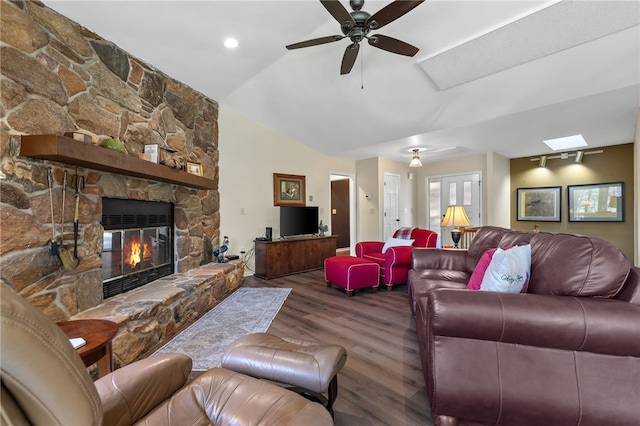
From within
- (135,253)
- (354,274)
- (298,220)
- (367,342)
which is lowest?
(367,342)

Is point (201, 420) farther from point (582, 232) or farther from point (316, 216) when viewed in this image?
point (582, 232)

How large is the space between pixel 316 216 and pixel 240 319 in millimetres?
2876

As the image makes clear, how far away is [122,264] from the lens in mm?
2736

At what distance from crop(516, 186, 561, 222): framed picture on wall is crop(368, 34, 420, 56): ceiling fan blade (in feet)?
18.1

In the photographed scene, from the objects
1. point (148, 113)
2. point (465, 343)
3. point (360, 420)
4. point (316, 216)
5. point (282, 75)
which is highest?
point (282, 75)

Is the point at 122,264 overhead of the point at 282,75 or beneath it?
beneath

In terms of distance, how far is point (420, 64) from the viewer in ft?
10.3

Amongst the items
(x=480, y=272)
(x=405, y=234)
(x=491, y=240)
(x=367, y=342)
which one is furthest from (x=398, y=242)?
(x=480, y=272)

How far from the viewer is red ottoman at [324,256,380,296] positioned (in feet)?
12.2

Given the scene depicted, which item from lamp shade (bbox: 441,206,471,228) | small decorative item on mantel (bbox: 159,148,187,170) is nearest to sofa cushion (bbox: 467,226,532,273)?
lamp shade (bbox: 441,206,471,228)

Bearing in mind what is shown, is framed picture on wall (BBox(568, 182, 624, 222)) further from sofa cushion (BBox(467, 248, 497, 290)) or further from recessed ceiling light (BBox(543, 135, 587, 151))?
sofa cushion (BBox(467, 248, 497, 290))

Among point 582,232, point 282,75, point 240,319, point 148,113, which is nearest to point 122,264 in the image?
point 240,319

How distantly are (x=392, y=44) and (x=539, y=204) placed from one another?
5.74m

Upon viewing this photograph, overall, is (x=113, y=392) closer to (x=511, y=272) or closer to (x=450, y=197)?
(x=511, y=272)
